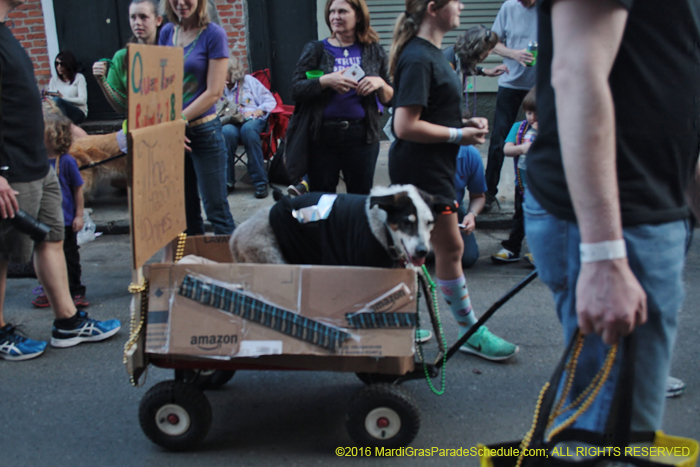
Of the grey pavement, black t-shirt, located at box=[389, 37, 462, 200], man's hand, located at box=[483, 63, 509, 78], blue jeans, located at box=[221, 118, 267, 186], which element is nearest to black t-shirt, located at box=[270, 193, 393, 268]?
black t-shirt, located at box=[389, 37, 462, 200]

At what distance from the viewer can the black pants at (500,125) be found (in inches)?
245

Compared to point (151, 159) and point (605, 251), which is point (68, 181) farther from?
point (605, 251)

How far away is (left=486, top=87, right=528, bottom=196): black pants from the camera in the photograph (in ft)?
20.4

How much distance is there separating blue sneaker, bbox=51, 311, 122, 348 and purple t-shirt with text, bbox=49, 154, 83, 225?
0.79m

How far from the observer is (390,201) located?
2695 millimetres

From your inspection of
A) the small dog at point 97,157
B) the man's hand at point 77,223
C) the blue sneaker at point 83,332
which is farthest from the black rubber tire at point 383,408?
A: the small dog at point 97,157

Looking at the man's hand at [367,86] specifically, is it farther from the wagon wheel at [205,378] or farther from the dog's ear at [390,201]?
the wagon wheel at [205,378]

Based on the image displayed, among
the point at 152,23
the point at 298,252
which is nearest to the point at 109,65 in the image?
the point at 152,23

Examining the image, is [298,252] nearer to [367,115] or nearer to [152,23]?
[367,115]

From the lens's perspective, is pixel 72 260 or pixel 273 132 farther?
pixel 273 132

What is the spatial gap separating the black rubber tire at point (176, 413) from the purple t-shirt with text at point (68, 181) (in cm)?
209

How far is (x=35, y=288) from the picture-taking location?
185 inches

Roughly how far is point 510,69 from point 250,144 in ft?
9.99

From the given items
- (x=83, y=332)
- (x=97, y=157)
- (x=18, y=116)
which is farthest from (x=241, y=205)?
(x=18, y=116)
